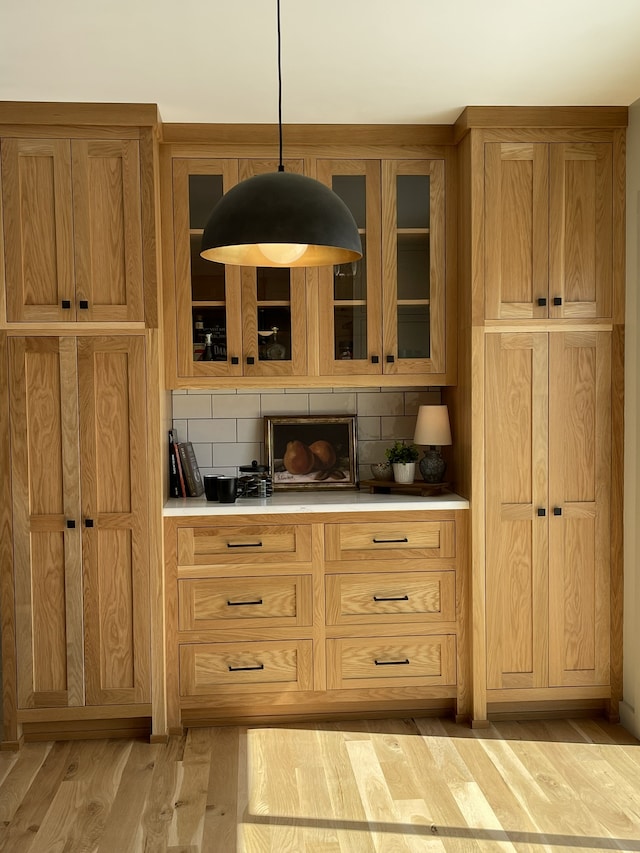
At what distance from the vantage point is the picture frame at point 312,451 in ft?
13.5

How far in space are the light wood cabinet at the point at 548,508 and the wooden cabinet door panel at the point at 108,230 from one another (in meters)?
1.56

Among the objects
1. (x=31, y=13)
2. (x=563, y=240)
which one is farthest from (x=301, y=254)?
(x=563, y=240)

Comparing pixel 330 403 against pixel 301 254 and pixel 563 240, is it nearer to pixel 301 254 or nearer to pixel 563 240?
pixel 563 240

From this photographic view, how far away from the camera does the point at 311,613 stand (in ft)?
12.0

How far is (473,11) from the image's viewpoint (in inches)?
102

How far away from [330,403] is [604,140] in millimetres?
1728


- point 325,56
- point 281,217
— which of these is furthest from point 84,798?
point 325,56

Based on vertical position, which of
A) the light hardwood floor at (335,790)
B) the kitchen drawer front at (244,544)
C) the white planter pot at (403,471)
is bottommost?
the light hardwood floor at (335,790)

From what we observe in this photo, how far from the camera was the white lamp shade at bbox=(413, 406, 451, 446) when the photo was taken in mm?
3881

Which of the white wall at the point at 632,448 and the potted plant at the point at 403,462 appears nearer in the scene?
the white wall at the point at 632,448

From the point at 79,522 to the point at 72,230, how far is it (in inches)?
47.9

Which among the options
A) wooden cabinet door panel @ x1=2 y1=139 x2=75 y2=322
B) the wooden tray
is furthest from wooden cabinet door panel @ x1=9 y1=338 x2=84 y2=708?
the wooden tray

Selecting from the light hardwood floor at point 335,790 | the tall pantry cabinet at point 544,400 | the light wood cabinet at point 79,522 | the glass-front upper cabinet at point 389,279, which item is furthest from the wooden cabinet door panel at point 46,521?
the tall pantry cabinet at point 544,400

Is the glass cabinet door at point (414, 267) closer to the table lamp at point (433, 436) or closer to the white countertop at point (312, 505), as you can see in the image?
the table lamp at point (433, 436)
